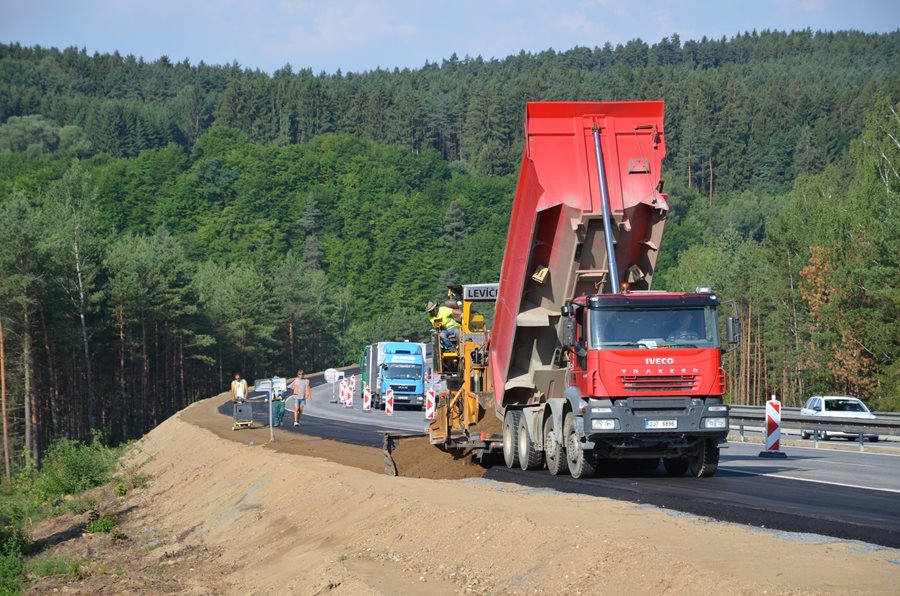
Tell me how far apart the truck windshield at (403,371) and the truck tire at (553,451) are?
144ft

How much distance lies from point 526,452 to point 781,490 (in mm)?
4635

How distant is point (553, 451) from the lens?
1989 cm

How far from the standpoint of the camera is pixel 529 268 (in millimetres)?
19438

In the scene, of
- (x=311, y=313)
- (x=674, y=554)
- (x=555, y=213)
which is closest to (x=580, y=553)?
(x=674, y=554)

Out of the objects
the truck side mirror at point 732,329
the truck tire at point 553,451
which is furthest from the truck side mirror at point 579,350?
the truck side mirror at point 732,329

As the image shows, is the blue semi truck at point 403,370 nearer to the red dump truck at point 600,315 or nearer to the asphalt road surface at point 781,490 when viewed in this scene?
the asphalt road surface at point 781,490

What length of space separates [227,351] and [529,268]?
86.7m

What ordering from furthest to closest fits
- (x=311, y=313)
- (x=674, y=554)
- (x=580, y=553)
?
(x=311, y=313) < (x=580, y=553) < (x=674, y=554)

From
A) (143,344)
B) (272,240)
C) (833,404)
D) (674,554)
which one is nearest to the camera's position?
(674,554)

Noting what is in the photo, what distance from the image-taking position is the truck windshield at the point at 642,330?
1800cm

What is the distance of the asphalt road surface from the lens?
13500mm

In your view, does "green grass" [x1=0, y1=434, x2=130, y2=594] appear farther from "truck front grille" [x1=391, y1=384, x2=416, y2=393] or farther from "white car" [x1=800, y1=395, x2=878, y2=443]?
"white car" [x1=800, y1=395, x2=878, y2=443]

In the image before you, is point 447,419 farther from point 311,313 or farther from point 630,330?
point 311,313

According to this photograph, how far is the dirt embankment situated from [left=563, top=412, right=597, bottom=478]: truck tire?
132cm
